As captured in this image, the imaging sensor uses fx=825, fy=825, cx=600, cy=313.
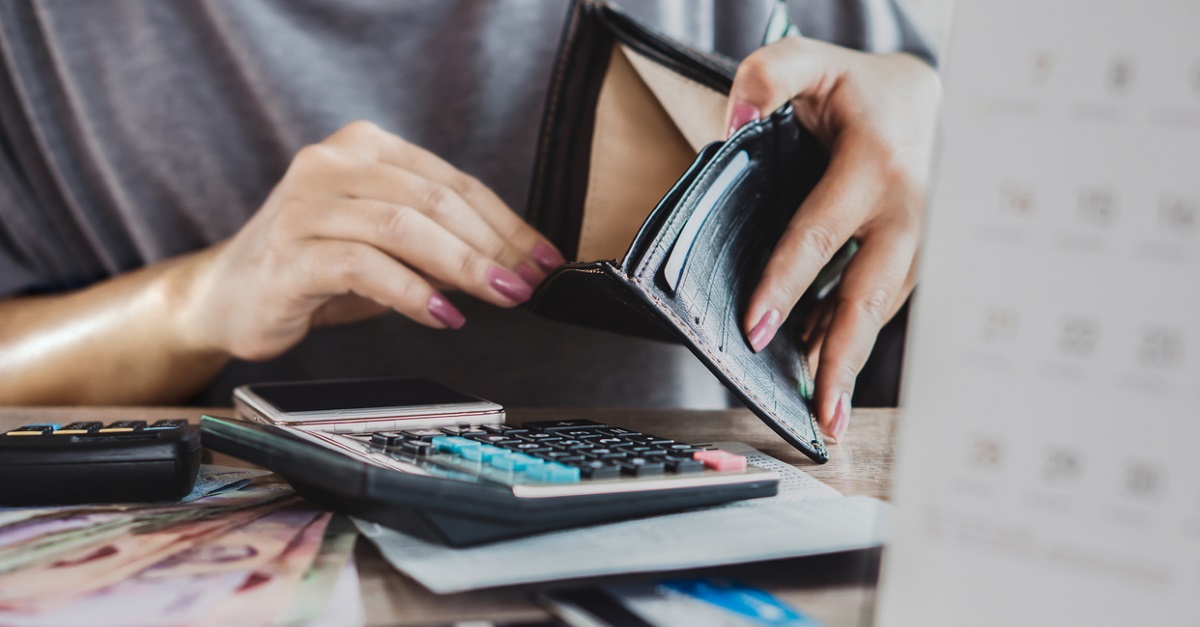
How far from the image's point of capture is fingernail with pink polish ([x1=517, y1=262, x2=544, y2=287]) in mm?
600

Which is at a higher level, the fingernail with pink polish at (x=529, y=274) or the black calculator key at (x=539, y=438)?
the fingernail with pink polish at (x=529, y=274)

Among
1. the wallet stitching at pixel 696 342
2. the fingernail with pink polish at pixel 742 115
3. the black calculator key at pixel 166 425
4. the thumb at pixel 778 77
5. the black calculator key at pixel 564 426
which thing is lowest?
the black calculator key at pixel 166 425

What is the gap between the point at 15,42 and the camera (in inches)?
35.8

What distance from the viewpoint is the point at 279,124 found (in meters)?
0.95

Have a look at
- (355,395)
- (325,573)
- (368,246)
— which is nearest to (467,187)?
(368,246)

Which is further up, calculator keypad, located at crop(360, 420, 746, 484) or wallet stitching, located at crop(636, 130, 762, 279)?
wallet stitching, located at crop(636, 130, 762, 279)

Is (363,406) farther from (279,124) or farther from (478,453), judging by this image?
(279,124)

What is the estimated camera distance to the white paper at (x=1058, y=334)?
19cm

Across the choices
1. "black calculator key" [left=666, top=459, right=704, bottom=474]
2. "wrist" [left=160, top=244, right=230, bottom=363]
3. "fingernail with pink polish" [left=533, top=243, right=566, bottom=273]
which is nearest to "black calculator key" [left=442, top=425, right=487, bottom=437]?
"black calculator key" [left=666, top=459, right=704, bottom=474]

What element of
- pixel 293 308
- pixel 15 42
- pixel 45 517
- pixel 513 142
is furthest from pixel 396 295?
pixel 15 42

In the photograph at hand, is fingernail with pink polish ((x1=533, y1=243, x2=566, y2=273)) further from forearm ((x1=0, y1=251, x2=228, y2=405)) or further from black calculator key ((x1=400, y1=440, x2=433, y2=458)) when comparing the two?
forearm ((x1=0, y1=251, x2=228, y2=405))

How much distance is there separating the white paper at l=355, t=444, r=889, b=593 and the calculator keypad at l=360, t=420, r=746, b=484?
0.02 metres

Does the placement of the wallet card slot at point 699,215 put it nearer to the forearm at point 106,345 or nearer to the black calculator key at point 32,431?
the black calculator key at point 32,431

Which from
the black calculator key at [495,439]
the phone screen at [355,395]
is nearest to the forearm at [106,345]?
the phone screen at [355,395]
